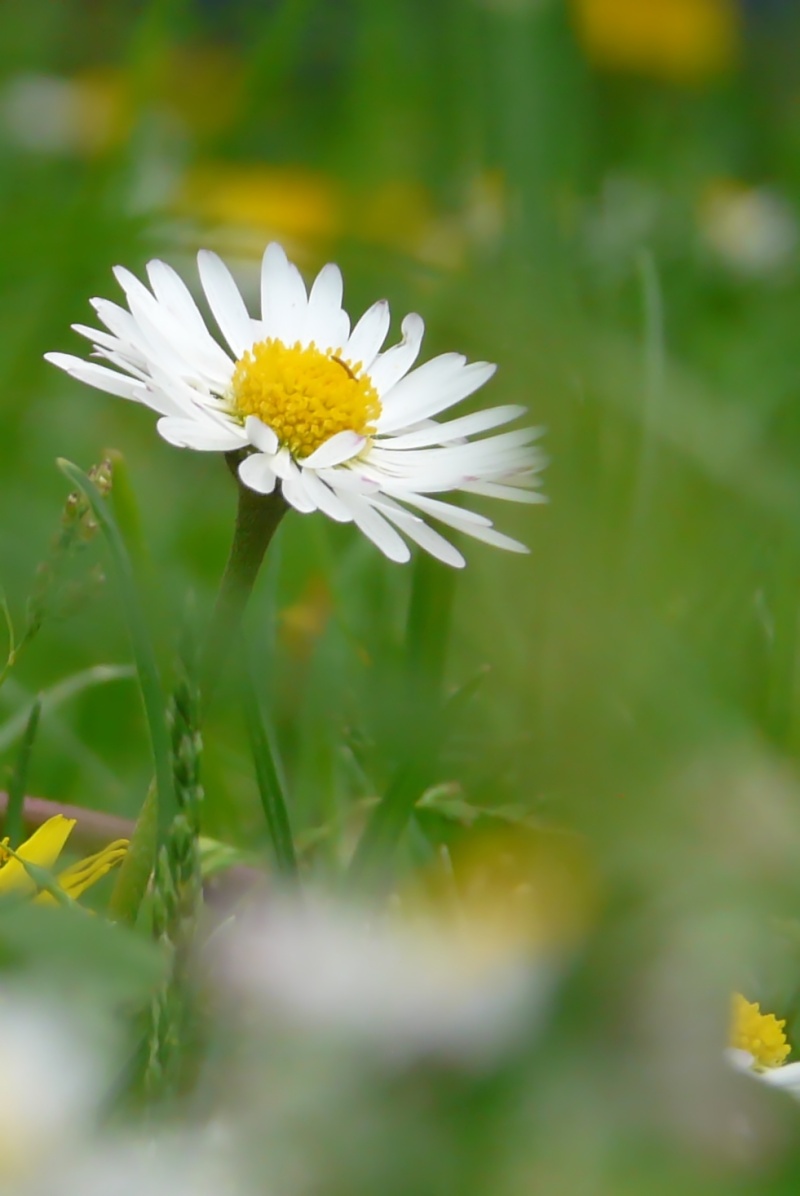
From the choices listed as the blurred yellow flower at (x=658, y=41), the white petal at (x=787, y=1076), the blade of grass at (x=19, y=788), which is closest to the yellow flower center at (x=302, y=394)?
the blade of grass at (x=19, y=788)

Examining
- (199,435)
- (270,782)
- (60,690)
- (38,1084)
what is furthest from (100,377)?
(60,690)

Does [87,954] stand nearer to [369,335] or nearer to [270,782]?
[270,782]

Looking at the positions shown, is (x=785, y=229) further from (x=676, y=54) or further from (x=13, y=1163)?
(x=13, y=1163)

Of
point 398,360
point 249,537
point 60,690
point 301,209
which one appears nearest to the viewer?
point 249,537

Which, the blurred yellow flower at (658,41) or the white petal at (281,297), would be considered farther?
the blurred yellow flower at (658,41)

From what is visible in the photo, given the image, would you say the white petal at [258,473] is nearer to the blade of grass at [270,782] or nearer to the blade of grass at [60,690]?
the blade of grass at [270,782]

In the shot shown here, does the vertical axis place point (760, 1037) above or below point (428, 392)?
below

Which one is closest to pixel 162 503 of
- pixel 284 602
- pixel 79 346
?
pixel 79 346

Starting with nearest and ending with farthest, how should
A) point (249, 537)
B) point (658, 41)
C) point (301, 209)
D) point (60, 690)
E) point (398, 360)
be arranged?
point (249, 537) < point (398, 360) < point (60, 690) < point (301, 209) < point (658, 41)
